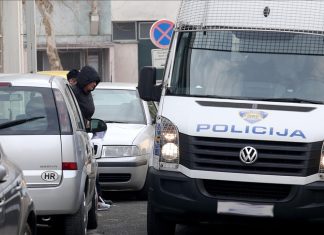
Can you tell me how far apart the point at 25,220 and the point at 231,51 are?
3.57 metres

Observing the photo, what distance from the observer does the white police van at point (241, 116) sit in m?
8.33

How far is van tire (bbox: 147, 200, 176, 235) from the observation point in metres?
8.91

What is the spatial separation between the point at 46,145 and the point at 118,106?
5994 millimetres

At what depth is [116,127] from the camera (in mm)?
13227

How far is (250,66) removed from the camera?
926 centimetres

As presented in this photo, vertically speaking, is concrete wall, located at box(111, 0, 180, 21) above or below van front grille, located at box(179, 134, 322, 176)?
below

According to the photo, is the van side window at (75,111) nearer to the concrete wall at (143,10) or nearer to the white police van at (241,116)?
the white police van at (241,116)

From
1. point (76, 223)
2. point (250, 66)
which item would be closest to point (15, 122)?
point (76, 223)

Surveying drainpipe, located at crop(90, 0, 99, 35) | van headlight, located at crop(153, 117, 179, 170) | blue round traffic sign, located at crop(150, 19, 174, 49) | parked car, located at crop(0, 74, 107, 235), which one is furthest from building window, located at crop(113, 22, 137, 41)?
van headlight, located at crop(153, 117, 179, 170)

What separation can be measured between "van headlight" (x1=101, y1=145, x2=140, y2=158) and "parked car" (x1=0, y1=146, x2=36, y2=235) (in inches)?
220

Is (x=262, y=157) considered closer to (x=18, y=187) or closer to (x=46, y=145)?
(x=46, y=145)

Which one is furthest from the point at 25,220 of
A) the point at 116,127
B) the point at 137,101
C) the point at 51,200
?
Answer: the point at 137,101

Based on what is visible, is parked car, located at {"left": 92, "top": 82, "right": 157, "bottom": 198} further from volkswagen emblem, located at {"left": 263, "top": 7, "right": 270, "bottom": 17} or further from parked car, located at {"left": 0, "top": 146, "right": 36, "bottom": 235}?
parked car, located at {"left": 0, "top": 146, "right": 36, "bottom": 235}

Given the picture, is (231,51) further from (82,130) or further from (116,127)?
(116,127)
